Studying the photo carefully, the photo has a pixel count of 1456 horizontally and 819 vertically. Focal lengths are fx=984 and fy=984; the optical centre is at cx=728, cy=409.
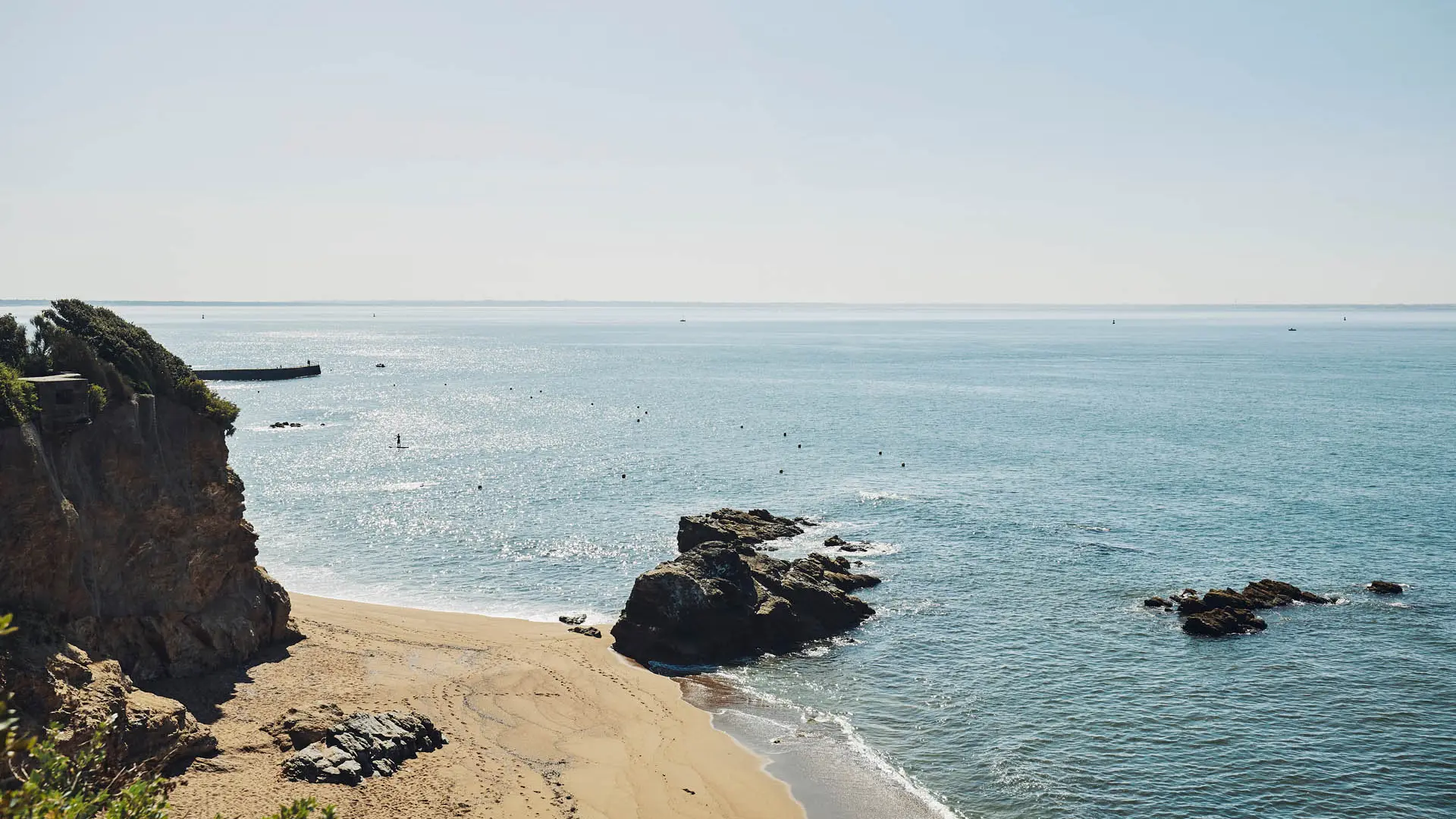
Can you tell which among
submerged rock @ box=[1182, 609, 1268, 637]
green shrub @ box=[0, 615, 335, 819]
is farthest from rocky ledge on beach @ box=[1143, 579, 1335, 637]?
green shrub @ box=[0, 615, 335, 819]

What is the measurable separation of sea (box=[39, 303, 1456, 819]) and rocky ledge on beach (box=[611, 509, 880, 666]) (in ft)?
5.60

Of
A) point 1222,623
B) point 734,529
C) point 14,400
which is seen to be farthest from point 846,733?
point 14,400

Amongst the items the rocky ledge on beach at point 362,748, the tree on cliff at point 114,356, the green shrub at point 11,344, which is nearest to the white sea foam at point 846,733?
the rocky ledge on beach at point 362,748

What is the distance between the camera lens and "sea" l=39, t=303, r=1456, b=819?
34.2 m

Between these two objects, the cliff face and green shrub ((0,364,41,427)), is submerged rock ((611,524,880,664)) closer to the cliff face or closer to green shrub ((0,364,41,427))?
the cliff face

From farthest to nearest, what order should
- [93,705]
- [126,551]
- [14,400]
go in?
1. [126,551]
2. [14,400]
3. [93,705]

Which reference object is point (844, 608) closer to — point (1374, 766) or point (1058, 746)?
point (1058, 746)

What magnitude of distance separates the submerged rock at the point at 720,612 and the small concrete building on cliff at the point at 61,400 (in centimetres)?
2346

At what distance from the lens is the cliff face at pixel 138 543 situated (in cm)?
2838

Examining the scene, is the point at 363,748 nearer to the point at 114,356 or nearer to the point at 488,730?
the point at 488,730

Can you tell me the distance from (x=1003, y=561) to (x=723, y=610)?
21437 mm

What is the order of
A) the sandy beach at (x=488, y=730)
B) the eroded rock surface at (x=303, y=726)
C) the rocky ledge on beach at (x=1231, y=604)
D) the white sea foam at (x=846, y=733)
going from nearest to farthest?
the sandy beach at (x=488, y=730) → the eroded rock surface at (x=303, y=726) → the white sea foam at (x=846, y=733) → the rocky ledge on beach at (x=1231, y=604)

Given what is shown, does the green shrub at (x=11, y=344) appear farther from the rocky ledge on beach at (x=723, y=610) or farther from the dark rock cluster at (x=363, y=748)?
the rocky ledge on beach at (x=723, y=610)

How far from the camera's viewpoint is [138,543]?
34156mm
